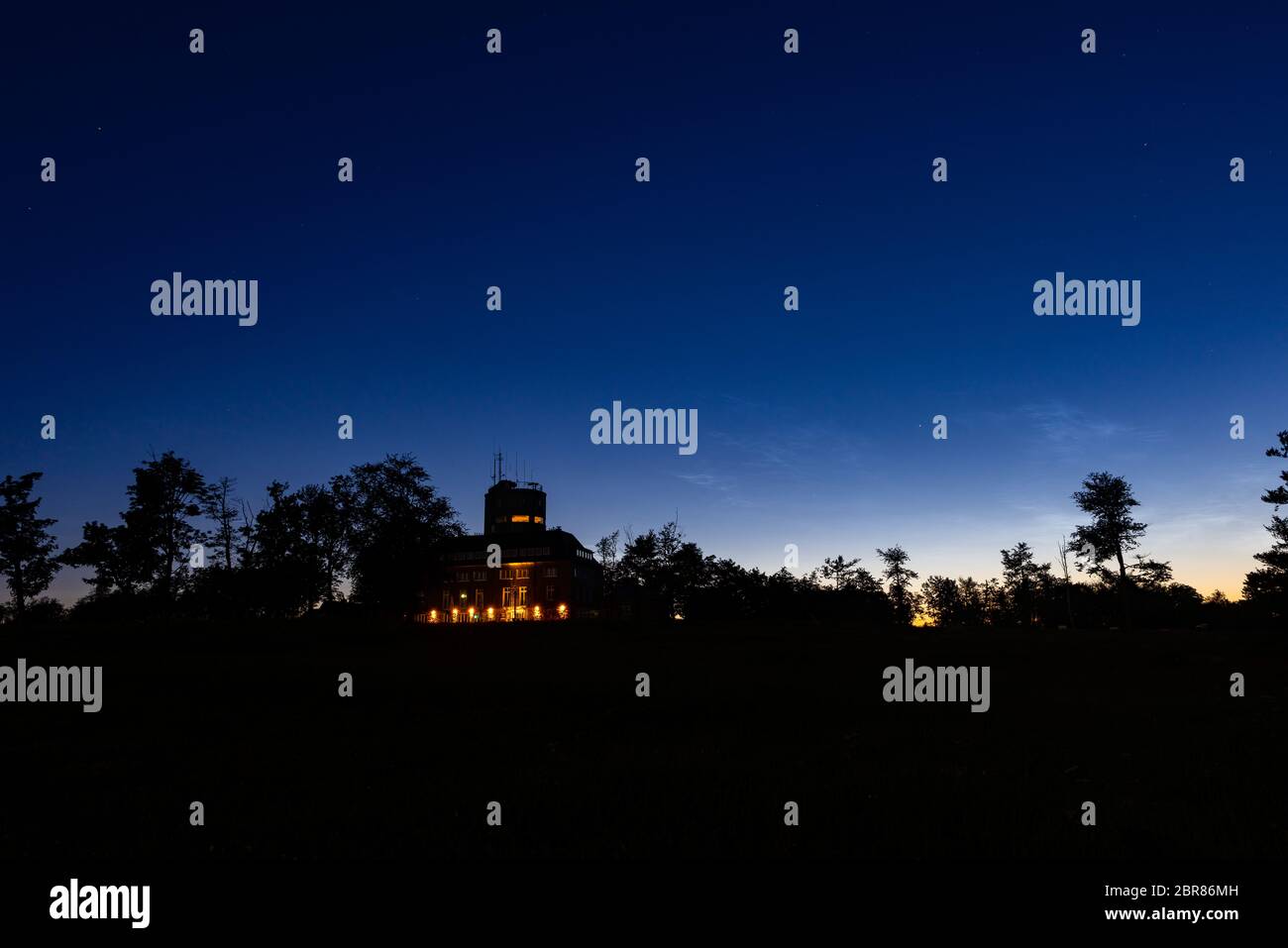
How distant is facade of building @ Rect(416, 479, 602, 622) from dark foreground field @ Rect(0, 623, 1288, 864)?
86796 millimetres

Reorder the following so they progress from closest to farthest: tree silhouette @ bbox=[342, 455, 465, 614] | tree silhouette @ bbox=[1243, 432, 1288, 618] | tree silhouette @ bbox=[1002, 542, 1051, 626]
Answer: tree silhouette @ bbox=[1243, 432, 1288, 618]
tree silhouette @ bbox=[342, 455, 465, 614]
tree silhouette @ bbox=[1002, 542, 1051, 626]

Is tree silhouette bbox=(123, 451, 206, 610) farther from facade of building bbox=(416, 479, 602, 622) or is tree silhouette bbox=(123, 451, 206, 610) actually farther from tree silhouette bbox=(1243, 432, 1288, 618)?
tree silhouette bbox=(1243, 432, 1288, 618)

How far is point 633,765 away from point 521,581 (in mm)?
110168

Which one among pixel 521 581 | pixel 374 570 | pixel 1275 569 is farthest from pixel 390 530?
A: pixel 1275 569

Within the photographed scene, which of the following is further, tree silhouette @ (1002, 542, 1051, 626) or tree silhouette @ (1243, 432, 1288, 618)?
tree silhouette @ (1002, 542, 1051, 626)

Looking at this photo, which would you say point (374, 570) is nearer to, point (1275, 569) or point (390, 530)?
point (390, 530)

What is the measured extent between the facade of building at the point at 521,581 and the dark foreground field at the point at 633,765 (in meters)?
86.8

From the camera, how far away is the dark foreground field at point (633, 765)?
32.0ft

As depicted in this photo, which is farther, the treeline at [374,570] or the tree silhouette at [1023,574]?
the tree silhouette at [1023,574]

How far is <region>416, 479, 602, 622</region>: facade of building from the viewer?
11881 centimetres

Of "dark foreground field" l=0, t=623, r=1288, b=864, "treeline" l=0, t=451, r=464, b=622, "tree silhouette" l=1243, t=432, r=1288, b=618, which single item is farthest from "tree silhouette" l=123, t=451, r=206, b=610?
"tree silhouette" l=1243, t=432, r=1288, b=618

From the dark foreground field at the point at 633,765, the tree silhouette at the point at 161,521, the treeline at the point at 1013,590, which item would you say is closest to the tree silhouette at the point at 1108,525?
the treeline at the point at 1013,590

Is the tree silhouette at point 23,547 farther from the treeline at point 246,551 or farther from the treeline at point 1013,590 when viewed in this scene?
the treeline at point 1013,590
